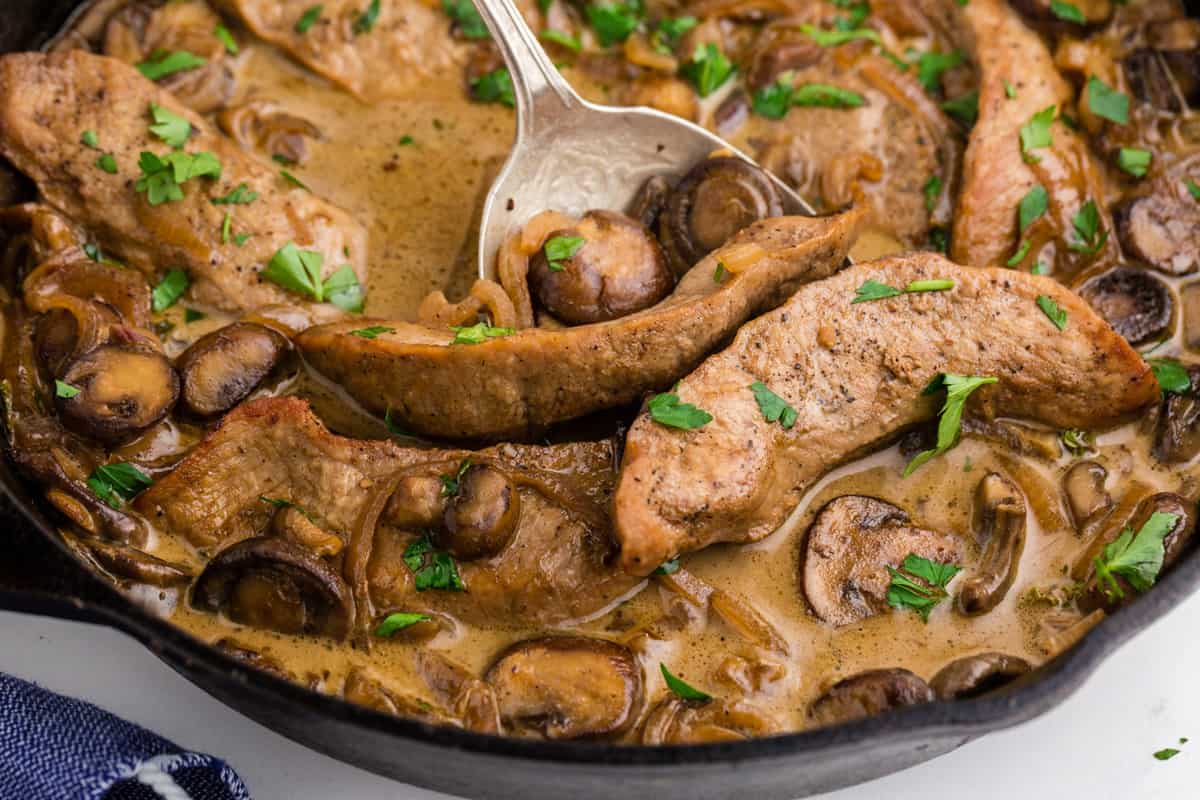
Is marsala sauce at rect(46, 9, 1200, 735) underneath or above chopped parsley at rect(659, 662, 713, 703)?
above

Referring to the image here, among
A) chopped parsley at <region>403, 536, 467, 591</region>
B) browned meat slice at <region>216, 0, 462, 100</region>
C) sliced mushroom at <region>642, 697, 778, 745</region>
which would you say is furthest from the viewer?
browned meat slice at <region>216, 0, 462, 100</region>

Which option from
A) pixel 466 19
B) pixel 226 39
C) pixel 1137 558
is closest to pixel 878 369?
pixel 1137 558

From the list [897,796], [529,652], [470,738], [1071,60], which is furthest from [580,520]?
[1071,60]

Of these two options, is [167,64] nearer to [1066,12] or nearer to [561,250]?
[561,250]

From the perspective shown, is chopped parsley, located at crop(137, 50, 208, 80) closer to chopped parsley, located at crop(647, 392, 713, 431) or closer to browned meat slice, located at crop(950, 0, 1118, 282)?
chopped parsley, located at crop(647, 392, 713, 431)

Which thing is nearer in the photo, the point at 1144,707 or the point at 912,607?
the point at 912,607

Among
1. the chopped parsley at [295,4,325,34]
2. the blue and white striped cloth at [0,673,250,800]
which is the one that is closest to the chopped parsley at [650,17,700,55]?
the chopped parsley at [295,4,325,34]

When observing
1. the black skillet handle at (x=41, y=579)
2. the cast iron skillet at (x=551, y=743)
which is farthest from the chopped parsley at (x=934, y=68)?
the black skillet handle at (x=41, y=579)

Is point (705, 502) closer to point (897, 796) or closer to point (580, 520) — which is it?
point (580, 520)
